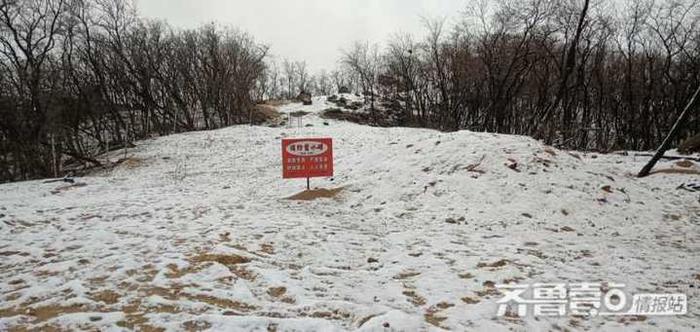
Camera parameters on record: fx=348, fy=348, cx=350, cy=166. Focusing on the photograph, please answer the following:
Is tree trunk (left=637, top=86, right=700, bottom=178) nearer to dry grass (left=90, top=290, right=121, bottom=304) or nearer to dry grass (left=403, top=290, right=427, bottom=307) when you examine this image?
dry grass (left=403, top=290, right=427, bottom=307)

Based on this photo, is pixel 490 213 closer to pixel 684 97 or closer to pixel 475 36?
pixel 475 36

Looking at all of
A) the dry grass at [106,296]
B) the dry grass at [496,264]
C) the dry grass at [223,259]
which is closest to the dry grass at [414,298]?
the dry grass at [496,264]

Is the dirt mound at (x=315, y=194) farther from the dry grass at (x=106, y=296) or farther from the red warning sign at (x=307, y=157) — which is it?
the dry grass at (x=106, y=296)

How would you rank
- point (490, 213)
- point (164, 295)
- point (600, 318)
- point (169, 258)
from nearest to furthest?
point (600, 318)
point (164, 295)
point (169, 258)
point (490, 213)

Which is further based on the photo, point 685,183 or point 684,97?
point 684,97

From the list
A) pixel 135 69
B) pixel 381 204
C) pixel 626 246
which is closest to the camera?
pixel 626 246

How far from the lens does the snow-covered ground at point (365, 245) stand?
3.38 m

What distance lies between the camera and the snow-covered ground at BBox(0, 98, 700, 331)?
3383mm

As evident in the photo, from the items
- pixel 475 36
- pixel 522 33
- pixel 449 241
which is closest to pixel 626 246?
pixel 449 241

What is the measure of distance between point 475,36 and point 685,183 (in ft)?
58.0

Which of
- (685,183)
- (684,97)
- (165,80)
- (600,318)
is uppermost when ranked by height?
(165,80)

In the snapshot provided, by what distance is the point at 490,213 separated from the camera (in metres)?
6.86

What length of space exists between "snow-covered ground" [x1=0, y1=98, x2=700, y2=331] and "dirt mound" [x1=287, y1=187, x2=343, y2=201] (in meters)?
0.32

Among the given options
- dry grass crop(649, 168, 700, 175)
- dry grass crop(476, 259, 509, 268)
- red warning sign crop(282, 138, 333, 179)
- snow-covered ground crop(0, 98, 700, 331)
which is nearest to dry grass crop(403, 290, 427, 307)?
snow-covered ground crop(0, 98, 700, 331)
